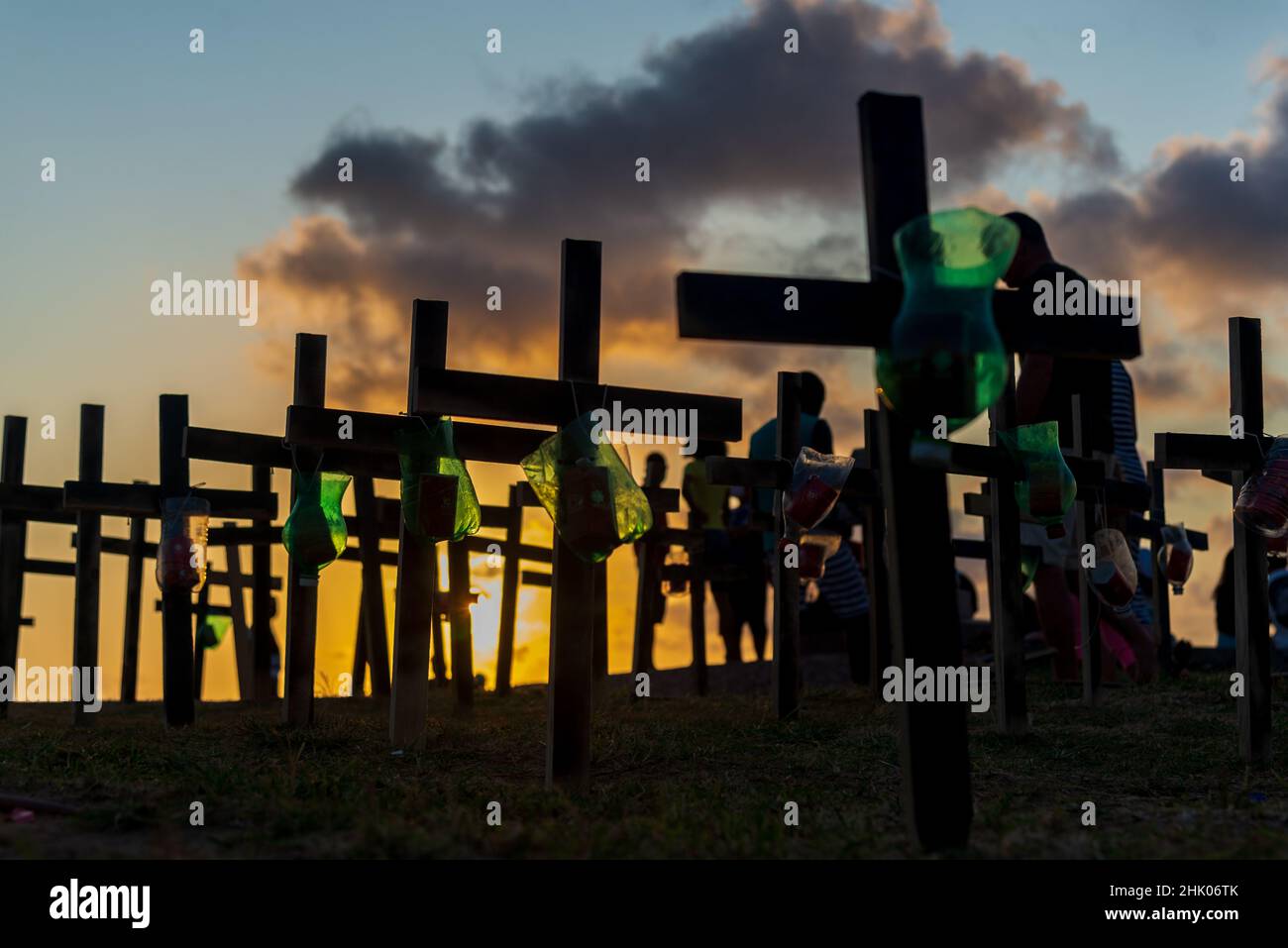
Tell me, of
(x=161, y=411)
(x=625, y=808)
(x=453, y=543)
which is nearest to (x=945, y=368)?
(x=625, y=808)

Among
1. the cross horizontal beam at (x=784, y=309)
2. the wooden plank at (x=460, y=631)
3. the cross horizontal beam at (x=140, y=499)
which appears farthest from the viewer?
the cross horizontal beam at (x=140, y=499)

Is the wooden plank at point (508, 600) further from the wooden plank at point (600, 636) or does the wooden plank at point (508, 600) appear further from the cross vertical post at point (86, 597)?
the cross vertical post at point (86, 597)

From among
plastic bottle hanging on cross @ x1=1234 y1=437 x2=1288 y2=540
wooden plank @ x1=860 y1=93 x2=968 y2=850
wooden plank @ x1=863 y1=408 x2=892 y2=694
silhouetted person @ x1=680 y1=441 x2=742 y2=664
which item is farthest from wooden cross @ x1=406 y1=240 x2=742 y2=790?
wooden plank @ x1=863 y1=408 x2=892 y2=694

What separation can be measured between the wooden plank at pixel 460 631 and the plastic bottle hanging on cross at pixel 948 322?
6328 millimetres

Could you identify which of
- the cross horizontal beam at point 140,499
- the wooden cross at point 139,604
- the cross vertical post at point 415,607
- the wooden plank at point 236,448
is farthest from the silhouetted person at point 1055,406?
the wooden cross at point 139,604

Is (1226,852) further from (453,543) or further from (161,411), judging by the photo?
(161,411)

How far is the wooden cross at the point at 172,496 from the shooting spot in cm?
1073

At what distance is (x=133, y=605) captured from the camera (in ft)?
49.2

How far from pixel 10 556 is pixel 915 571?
10665 millimetres

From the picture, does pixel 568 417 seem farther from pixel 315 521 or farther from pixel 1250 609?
pixel 1250 609

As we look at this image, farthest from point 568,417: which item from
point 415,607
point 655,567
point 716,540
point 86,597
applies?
point 716,540

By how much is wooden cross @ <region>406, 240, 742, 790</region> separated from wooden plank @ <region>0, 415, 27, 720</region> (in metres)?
7.67

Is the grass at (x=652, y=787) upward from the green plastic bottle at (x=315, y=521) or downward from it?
downward

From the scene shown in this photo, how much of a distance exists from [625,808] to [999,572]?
402 cm
